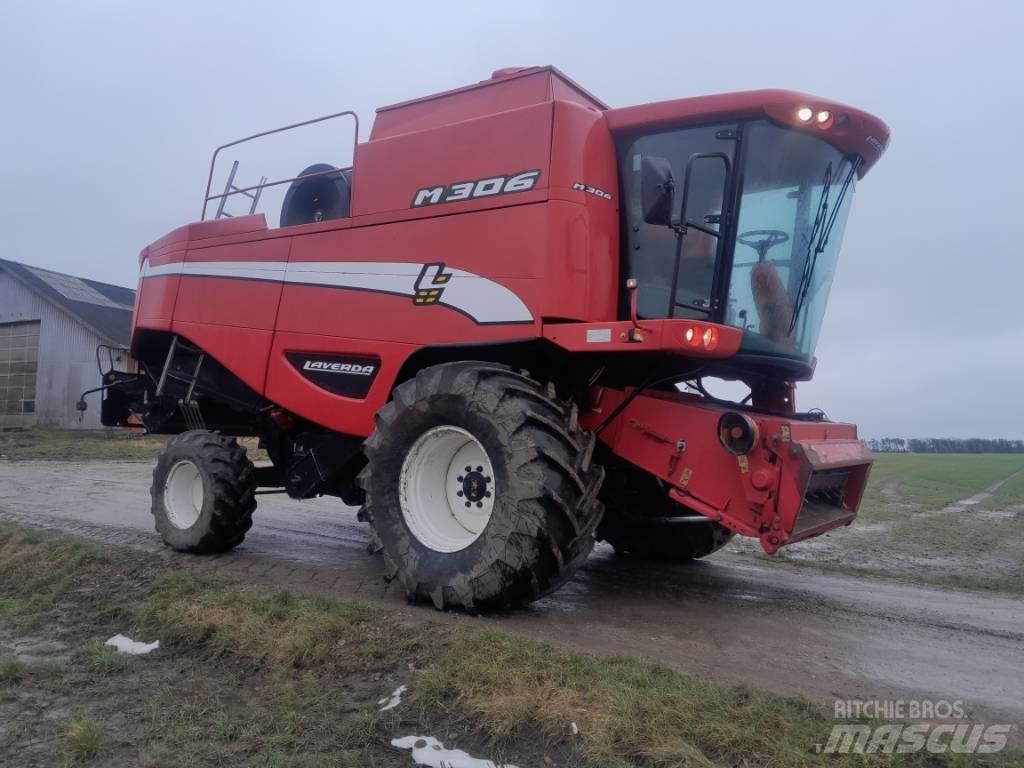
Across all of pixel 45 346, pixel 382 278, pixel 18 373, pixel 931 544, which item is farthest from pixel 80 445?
pixel 931 544

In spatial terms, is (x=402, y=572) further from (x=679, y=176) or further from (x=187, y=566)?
(x=679, y=176)

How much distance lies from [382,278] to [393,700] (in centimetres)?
322

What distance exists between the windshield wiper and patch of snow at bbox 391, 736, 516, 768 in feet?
12.0

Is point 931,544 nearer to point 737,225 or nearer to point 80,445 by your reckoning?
point 737,225

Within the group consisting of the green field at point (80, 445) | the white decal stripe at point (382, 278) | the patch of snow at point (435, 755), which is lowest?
the green field at point (80, 445)

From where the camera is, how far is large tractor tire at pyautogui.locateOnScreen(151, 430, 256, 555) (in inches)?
261

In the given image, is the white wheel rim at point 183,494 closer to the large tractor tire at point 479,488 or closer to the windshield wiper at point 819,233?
the large tractor tire at point 479,488

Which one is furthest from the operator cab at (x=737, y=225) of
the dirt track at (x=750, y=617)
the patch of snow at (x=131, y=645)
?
the patch of snow at (x=131, y=645)

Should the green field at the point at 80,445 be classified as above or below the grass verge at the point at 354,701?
below

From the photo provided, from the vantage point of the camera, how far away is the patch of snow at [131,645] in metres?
4.26

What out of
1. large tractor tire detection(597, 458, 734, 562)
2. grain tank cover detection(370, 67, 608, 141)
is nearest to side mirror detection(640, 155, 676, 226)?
grain tank cover detection(370, 67, 608, 141)

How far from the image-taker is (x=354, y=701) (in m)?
Answer: 3.38

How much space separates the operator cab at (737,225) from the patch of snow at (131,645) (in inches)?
141

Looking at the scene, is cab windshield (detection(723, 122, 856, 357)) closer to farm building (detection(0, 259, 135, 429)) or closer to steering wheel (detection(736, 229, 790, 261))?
steering wheel (detection(736, 229, 790, 261))
